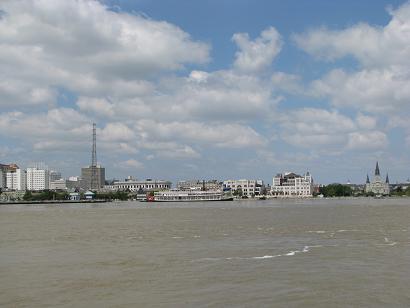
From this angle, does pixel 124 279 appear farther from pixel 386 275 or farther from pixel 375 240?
pixel 375 240

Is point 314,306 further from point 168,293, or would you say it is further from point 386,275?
point 386,275

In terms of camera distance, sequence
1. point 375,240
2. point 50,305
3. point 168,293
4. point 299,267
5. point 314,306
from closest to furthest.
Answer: point 314,306, point 50,305, point 168,293, point 299,267, point 375,240

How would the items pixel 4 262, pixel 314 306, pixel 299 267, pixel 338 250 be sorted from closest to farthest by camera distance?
pixel 314 306
pixel 299 267
pixel 4 262
pixel 338 250

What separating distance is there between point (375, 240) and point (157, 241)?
18.8 m

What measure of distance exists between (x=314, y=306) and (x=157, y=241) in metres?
29.7

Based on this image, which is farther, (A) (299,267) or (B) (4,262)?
(B) (4,262)

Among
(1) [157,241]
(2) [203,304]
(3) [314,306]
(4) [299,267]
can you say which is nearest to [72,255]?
(1) [157,241]

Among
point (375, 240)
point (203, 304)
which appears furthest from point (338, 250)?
point (203, 304)

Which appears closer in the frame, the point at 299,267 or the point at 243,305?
the point at 243,305

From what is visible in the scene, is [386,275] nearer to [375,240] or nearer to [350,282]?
[350,282]

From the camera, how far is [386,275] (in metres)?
28.6

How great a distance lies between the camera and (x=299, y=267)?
103 ft

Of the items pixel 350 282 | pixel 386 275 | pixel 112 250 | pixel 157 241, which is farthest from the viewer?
pixel 157 241

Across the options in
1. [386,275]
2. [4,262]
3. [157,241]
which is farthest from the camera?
[157,241]
